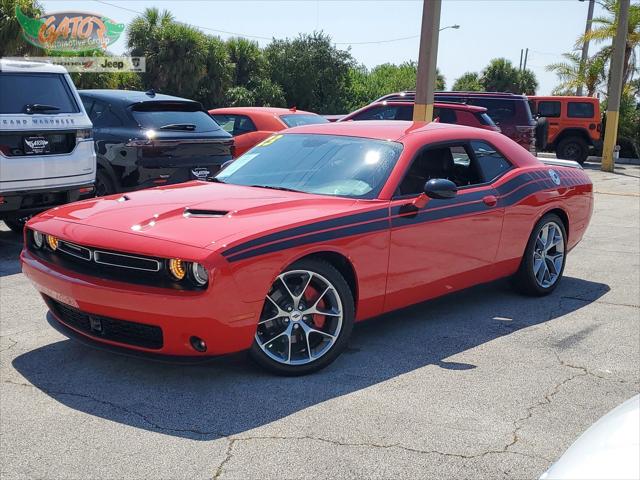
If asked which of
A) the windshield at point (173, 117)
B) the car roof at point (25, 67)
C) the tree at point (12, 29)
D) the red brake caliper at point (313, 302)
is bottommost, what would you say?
the red brake caliper at point (313, 302)

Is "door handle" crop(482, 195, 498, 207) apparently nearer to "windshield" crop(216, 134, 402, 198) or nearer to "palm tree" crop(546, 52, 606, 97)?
"windshield" crop(216, 134, 402, 198)

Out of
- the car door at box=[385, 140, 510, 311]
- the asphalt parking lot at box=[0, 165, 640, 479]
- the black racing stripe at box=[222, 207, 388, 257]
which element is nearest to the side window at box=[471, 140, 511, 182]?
the car door at box=[385, 140, 510, 311]

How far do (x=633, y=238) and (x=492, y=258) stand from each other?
4.74 m

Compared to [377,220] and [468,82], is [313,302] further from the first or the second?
[468,82]

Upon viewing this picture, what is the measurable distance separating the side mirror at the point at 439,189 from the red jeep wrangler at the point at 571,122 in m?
19.0

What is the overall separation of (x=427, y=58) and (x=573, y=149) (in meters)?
13.5

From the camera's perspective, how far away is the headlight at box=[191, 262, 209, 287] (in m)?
4.02

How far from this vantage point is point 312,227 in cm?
449

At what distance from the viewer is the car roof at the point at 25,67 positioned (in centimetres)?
764

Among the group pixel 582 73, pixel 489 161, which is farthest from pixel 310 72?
pixel 489 161

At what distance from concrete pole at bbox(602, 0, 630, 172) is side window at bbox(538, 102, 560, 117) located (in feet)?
5.30

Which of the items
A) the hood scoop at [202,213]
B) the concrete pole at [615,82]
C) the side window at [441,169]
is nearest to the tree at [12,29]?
the concrete pole at [615,82]

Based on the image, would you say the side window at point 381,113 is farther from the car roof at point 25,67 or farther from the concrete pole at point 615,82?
the concrete pole at point 615,82

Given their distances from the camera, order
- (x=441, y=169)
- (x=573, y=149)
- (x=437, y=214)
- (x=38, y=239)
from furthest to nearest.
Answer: (x=573, y=149), (x=441, y=169), (x=437, y=214), (x=38, y=239)
